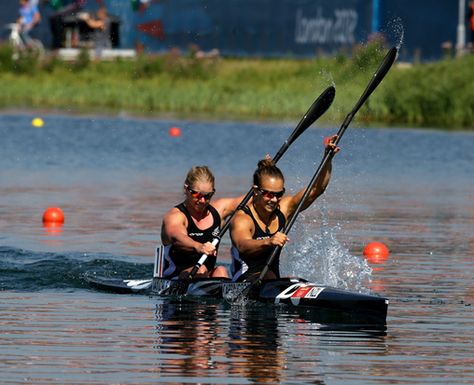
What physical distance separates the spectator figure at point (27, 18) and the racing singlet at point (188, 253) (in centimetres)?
3625

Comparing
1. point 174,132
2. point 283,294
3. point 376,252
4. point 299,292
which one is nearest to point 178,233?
point 283,294

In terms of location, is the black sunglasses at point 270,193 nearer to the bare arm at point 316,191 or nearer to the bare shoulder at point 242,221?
the bare shoulder at point 242,221

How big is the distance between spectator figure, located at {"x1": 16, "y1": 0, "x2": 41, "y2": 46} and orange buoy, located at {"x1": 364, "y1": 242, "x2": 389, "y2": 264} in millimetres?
33892

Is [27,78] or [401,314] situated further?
[27,78]

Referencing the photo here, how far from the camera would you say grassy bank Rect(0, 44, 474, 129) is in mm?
41844

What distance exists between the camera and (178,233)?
14.8 m

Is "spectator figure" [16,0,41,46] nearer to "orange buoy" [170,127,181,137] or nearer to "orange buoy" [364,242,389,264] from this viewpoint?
"orange buoy" [170,127,181,137]

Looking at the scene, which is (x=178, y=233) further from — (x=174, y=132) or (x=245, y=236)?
(x=174, y=132)

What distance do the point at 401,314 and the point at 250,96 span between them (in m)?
31.0

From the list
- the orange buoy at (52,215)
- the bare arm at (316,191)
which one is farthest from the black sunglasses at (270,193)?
the orange buoy at (52,215)

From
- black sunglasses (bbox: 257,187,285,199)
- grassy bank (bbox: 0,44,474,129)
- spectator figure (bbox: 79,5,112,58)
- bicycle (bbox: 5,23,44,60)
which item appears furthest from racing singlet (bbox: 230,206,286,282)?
spectator figure (bbox: 79,5,112,58)

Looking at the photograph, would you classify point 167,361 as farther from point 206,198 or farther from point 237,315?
point 206,198

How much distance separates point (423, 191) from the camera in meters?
26.7

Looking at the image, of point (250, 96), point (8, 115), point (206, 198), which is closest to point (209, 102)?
point (250, 96)
